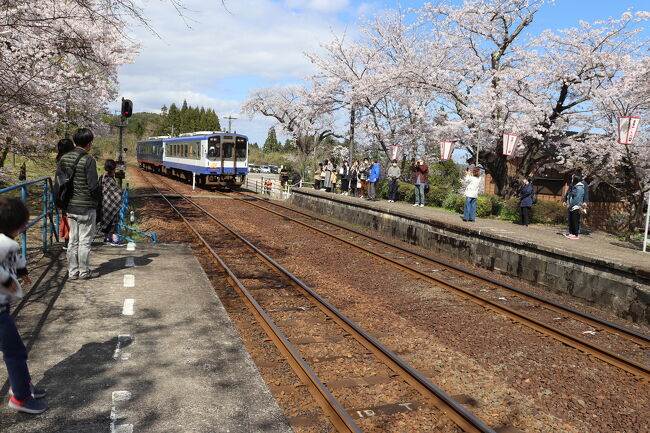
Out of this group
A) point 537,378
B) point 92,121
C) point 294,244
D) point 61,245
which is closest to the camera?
point 537,378

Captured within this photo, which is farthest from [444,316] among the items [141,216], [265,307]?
[141,216]

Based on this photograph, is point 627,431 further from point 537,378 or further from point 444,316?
point 444,316

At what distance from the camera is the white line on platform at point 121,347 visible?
3.99 m

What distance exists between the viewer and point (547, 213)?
52.6ft

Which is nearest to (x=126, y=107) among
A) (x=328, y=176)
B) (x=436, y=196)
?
(x=328, y=176)

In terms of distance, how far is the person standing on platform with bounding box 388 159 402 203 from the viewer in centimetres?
1745

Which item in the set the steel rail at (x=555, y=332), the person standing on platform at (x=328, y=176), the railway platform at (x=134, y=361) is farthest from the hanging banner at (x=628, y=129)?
the person standing on platform at (x=328, y=176)

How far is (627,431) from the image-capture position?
3.70m

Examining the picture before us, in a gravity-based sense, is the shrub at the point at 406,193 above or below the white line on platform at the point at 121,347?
above

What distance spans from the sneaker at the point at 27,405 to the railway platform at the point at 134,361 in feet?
0.13

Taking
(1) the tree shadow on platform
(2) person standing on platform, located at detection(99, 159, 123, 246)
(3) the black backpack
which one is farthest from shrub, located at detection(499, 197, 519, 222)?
(3) the black backpack

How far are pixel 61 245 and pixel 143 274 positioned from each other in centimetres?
212

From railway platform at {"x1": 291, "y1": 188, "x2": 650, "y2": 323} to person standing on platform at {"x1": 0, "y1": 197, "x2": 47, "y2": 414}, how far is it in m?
7.36

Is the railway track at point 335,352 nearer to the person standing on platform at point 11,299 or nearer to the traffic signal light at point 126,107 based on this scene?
the person standing on platform at point 11,299
